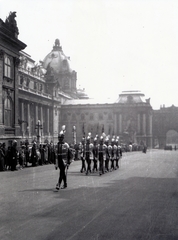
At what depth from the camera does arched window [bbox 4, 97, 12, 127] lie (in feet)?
102

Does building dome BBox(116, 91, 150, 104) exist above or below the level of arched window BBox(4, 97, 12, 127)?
above

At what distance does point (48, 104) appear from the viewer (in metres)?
74.3

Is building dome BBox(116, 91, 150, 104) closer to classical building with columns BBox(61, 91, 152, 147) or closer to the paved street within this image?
classical building with columns BBox(61, 91, 152, 147)

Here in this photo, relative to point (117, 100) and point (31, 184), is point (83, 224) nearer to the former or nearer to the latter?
point (31, 184)

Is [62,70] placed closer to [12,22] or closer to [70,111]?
[70,111]

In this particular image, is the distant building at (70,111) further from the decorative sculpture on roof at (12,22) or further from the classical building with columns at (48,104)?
the decorative sculpture on roof at (12,22)

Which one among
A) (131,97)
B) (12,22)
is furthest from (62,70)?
(12,22)

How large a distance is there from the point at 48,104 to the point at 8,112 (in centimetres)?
4284

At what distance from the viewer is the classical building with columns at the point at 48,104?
31250mm

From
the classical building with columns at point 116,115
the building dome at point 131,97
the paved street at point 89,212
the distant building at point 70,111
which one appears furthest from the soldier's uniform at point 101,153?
the building dome at point 131,97

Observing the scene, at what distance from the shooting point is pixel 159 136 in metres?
108

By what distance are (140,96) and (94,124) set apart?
1456cm

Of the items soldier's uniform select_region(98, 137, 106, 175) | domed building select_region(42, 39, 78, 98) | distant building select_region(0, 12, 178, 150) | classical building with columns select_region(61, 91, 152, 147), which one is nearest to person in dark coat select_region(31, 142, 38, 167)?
soldier's uniform select_region(98, 137, 106, 175)

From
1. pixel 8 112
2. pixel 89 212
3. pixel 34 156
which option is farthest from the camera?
pixel 8 112
